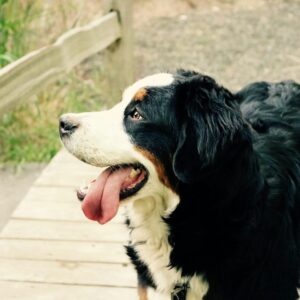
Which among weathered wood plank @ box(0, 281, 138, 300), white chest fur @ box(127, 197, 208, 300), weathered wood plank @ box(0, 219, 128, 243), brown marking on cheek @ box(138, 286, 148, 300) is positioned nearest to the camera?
white chest fur @ box(127, 197, 208, 300)

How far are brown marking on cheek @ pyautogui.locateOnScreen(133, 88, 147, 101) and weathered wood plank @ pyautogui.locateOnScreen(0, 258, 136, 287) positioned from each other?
103 cm

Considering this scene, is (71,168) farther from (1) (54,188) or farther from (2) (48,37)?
(2) (48,37)

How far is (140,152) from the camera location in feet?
6.34

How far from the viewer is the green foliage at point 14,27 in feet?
14.7

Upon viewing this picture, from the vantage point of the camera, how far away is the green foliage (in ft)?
14.7

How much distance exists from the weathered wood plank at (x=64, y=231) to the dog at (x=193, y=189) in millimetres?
820

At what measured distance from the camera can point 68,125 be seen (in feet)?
6.53

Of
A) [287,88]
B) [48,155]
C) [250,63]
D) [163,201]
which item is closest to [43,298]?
[163,201]

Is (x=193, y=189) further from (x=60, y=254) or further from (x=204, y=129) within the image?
(x=60, y=254)

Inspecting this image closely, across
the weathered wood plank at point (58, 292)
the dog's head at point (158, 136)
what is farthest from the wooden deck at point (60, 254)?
the dog's head at point (158, 136)

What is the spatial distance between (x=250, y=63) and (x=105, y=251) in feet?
12.7

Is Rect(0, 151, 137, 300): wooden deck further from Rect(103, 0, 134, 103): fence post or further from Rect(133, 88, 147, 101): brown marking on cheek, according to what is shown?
Rect(103, 0, 134, 103): fence post

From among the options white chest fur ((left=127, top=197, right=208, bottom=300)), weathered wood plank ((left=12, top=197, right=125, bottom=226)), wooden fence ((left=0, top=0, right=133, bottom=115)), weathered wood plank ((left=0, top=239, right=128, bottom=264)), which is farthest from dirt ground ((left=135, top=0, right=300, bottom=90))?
white chest fur ((left=127, top=197, right=208, bottom=300))

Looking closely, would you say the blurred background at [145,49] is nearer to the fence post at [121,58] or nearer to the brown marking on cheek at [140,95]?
the fence post at [121,58]
